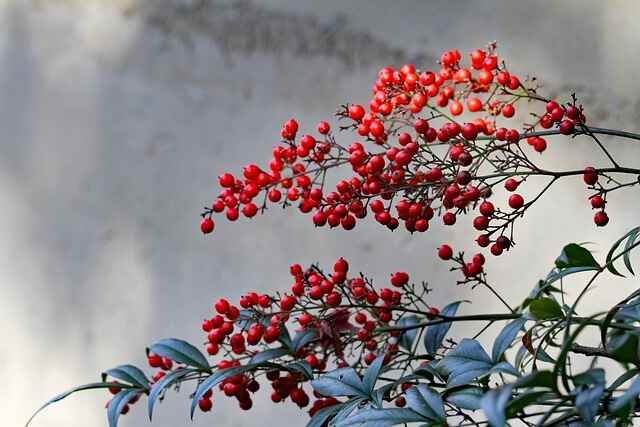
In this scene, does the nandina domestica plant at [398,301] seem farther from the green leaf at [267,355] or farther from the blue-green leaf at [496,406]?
the blue-green leaf at [496,406]

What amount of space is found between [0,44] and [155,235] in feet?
1.23

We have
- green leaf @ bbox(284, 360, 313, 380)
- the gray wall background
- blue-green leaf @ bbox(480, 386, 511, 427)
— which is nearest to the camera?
blue-green leaf @ bbox(480, 386, 511, 427)

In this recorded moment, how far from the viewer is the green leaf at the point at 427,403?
51 centimetres

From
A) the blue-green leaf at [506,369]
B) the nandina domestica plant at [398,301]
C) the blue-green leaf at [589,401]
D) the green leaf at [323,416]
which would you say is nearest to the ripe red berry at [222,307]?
the nandina domestica plant at [398,301]

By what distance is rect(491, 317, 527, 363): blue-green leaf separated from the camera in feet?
1.88

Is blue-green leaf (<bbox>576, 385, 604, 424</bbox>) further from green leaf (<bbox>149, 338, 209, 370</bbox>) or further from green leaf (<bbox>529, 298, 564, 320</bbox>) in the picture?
green leaf (<bbox>149, 338, 209, 370</bbox>)

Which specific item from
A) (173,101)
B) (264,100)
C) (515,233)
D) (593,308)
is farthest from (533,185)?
(173,101)

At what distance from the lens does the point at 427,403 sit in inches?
20.4

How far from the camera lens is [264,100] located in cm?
138

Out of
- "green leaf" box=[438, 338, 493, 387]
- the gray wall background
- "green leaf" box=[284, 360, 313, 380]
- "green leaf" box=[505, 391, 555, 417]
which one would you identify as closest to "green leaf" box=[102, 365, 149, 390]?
"green leaf" box=[284, 360, 313, 380]

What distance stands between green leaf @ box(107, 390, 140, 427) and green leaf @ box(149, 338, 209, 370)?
0.03m

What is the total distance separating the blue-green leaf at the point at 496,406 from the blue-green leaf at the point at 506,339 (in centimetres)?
20

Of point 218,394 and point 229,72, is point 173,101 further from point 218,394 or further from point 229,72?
point 218,394

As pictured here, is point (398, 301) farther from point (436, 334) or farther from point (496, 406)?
point (496, 406)
